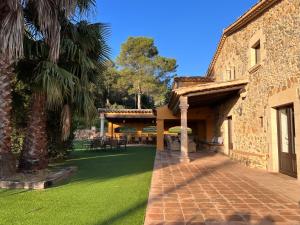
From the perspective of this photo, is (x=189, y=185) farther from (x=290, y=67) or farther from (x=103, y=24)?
(x=103, y=24)

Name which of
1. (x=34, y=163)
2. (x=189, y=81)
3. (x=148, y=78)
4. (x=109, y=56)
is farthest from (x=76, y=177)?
(x=148, y=78)

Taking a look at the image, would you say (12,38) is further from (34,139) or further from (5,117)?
(34,139)

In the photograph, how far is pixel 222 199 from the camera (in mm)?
6125

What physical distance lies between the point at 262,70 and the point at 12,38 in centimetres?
778

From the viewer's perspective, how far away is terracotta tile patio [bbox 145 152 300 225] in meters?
4.83

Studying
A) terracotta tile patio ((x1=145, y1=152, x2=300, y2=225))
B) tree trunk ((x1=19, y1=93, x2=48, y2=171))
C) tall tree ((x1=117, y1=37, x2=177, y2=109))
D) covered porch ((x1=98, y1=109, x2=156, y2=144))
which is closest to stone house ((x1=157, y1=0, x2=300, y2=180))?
terracotta tile patio ((x1=145, y1=152, x2=300, y2=225))

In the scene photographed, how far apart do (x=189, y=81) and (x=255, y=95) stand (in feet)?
32.4

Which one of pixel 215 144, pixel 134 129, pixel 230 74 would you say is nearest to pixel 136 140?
pixel 134 129

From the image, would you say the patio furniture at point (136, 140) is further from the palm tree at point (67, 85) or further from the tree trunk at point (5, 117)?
the tree trunk at point (5, 117)

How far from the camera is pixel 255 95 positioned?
11281 mm

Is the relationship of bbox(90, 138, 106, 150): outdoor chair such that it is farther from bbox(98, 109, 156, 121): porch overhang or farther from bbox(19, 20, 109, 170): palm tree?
bbox(19, 20, 109, 170): palm tree

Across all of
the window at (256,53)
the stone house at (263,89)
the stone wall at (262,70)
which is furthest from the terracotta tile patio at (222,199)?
the window at (256,53)

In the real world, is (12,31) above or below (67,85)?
above

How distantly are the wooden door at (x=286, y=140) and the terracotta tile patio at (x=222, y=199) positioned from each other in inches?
15.4
